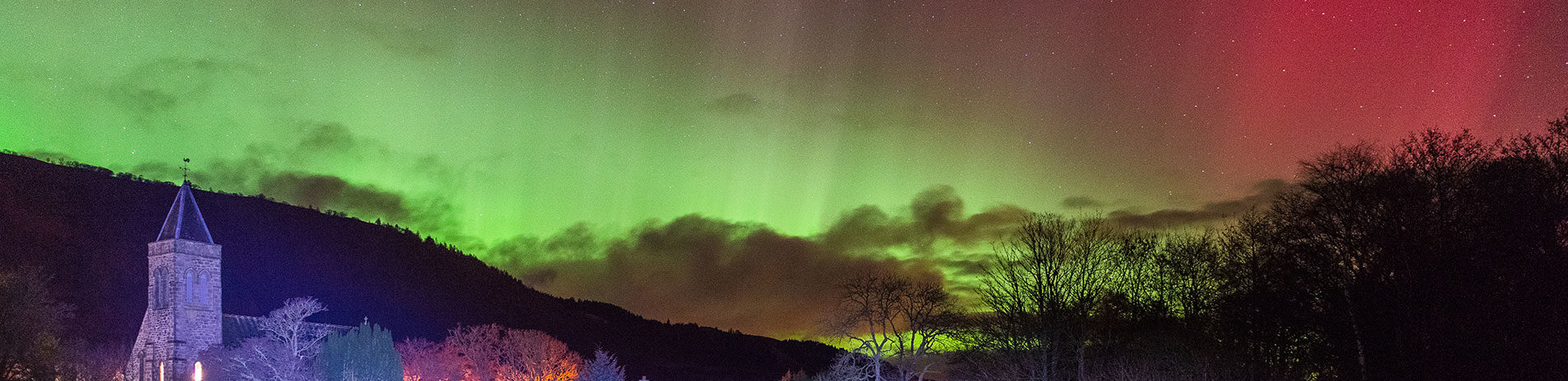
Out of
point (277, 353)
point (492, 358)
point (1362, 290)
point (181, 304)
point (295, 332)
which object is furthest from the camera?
point (492, 358)

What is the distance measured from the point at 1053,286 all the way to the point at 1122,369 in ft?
26.4

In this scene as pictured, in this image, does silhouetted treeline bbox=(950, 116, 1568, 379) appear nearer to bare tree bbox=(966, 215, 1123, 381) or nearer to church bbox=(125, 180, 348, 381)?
bare tree bbox=(966, 215, 1123, 381)

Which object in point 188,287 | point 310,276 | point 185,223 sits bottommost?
point 188,287

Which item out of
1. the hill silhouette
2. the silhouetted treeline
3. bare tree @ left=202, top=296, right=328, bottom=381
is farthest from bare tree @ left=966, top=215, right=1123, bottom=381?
the hill silhouette

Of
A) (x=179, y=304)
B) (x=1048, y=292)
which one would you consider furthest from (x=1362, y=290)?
(x=179, y=304)

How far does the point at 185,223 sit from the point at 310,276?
6758 centimetres

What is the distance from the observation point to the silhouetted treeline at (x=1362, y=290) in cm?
2895

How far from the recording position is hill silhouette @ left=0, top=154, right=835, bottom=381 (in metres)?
99.1

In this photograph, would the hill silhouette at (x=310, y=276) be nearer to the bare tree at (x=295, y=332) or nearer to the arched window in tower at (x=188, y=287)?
the arched window in tower at (x=188, y=287)

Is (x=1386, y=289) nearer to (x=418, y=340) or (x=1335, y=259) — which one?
(x=1335, y=259)

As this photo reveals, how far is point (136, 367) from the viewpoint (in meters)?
57.9

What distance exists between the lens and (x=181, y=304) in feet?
186

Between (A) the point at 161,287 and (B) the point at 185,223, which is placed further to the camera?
(B) the point at 185,223

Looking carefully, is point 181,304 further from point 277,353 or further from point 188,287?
point 277,353
